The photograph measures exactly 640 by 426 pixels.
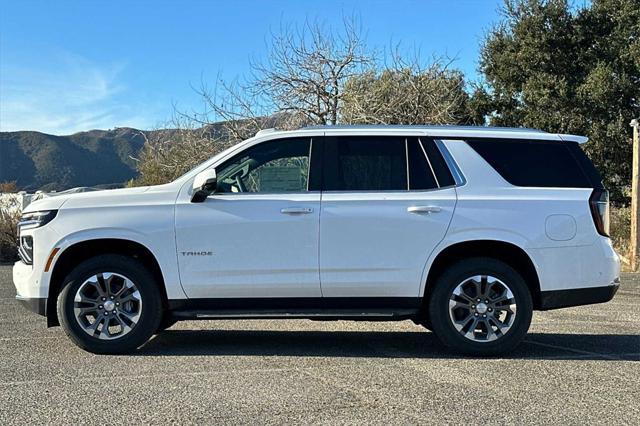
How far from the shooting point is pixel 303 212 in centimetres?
578

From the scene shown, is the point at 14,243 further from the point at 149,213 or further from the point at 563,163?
the point at 563,163

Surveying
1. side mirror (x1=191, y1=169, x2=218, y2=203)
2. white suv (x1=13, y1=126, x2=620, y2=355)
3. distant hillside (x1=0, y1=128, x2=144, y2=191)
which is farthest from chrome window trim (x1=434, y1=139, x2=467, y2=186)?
distant hillside (x1=0, y1=128, x2=144, y2=191)

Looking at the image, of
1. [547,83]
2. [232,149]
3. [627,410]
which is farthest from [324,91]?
[627,410]

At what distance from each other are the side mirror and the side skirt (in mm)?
916

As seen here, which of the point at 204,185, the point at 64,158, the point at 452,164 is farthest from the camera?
the point at 64,158

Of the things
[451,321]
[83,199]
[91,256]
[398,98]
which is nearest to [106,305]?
[91,256]

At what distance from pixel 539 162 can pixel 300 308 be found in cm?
257

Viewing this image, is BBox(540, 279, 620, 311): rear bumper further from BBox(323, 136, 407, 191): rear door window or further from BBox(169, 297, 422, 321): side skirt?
BBox(323, 136, 407, 191): rear door window

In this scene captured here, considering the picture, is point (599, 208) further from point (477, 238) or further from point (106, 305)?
point (106, 305)

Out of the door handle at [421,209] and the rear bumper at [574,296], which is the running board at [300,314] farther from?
the rear bumper at [574,296]

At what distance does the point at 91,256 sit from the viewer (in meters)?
5.97

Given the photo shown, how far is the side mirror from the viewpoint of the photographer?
18.9 ft

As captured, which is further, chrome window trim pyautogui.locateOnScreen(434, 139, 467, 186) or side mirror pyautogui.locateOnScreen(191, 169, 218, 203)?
chrome window trim pyautogui.locateOnScreen(434, 139, 467, 186)

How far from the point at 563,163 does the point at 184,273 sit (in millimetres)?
3583
